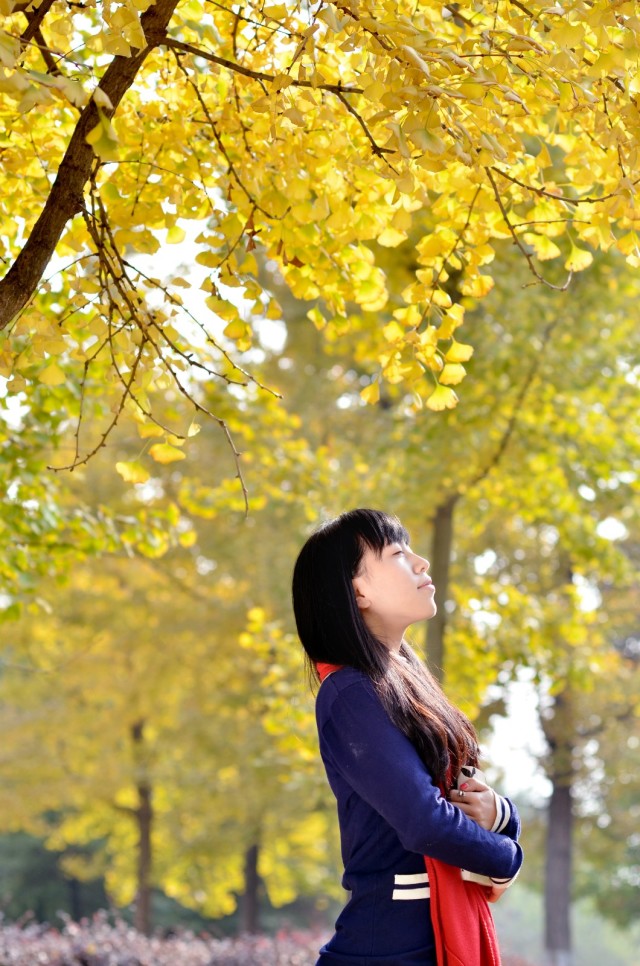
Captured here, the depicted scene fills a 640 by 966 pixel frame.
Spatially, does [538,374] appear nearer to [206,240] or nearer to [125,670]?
[206,240]

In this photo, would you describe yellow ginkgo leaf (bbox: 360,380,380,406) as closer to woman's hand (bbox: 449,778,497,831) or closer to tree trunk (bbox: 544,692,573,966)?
woman's hand (bbox: 449,778,497,831)

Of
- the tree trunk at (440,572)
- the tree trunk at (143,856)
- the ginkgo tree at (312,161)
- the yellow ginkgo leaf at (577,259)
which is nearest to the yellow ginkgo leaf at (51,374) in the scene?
the ginkgo tree at (312,161)

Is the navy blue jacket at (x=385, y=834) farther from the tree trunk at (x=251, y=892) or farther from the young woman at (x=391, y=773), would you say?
the tree trunk at (x=251, y=892)

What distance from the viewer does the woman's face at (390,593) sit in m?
2.29

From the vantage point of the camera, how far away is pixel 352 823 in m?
2.13

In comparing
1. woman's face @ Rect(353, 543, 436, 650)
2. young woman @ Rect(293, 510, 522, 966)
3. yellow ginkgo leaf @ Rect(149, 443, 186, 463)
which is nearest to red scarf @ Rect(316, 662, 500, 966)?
young woman @ Rect(293, 510, 522, 966)

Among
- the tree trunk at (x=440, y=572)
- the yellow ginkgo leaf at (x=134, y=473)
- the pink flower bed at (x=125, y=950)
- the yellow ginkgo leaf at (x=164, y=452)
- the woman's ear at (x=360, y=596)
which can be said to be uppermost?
the tree trunk at (x=440, y=572)

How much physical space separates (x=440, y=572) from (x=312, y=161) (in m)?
4.29

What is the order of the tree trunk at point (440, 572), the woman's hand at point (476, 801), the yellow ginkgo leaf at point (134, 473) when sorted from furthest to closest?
1. the tree trunk at point (440, 572)
2. the yellow ginkgo leaf at point (134, 473)
3. the woman's hand at point (476, 801)

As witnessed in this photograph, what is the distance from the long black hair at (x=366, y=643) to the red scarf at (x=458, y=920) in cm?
19

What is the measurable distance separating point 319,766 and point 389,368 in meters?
5.04

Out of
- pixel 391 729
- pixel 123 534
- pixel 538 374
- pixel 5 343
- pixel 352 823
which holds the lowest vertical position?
pixel 352 823

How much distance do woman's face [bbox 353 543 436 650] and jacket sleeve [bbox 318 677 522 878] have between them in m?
0.23

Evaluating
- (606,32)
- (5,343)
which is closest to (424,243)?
(606,32)
